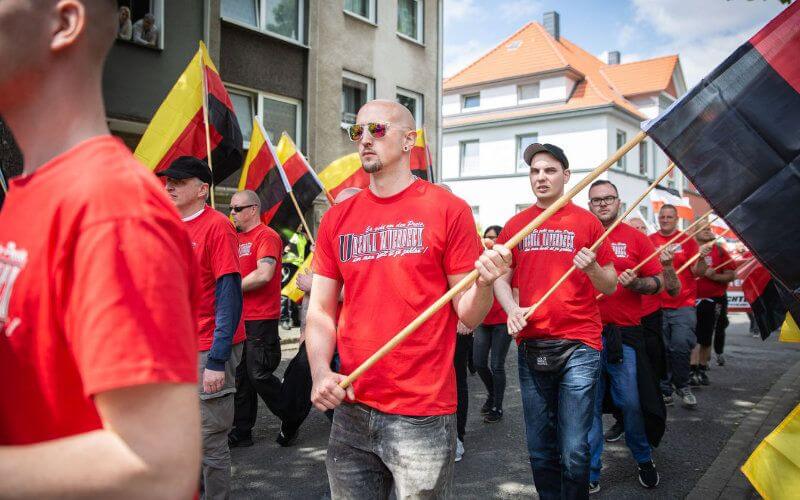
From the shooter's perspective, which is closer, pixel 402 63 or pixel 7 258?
pixel 7 258

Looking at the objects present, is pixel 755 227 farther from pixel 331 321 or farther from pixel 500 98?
pixel 500 98

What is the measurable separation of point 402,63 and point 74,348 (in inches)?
744

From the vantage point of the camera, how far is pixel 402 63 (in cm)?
1906

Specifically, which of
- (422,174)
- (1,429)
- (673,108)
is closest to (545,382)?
(673,108)

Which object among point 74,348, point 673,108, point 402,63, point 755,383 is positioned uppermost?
point 402,63

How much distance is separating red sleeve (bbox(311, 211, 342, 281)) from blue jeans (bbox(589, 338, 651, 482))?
2.66 m

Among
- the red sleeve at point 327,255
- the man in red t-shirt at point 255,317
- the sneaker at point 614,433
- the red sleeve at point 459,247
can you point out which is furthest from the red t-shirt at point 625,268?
the red sleeve at point 327,255

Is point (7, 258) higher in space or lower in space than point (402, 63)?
lower

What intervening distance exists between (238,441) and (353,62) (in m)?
13.3

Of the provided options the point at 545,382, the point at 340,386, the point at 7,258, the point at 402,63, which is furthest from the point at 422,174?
the point at 402,63

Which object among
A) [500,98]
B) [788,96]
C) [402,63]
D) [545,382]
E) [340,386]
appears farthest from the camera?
[500,98]

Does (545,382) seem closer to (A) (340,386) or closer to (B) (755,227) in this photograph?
(B) (755,227)

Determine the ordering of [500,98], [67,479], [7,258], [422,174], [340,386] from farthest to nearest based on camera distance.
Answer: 1. [500,98]
2. [422,174]
3. [340,386]
4. [7,258]
5. [67,479]

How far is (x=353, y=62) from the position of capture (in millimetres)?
17438
